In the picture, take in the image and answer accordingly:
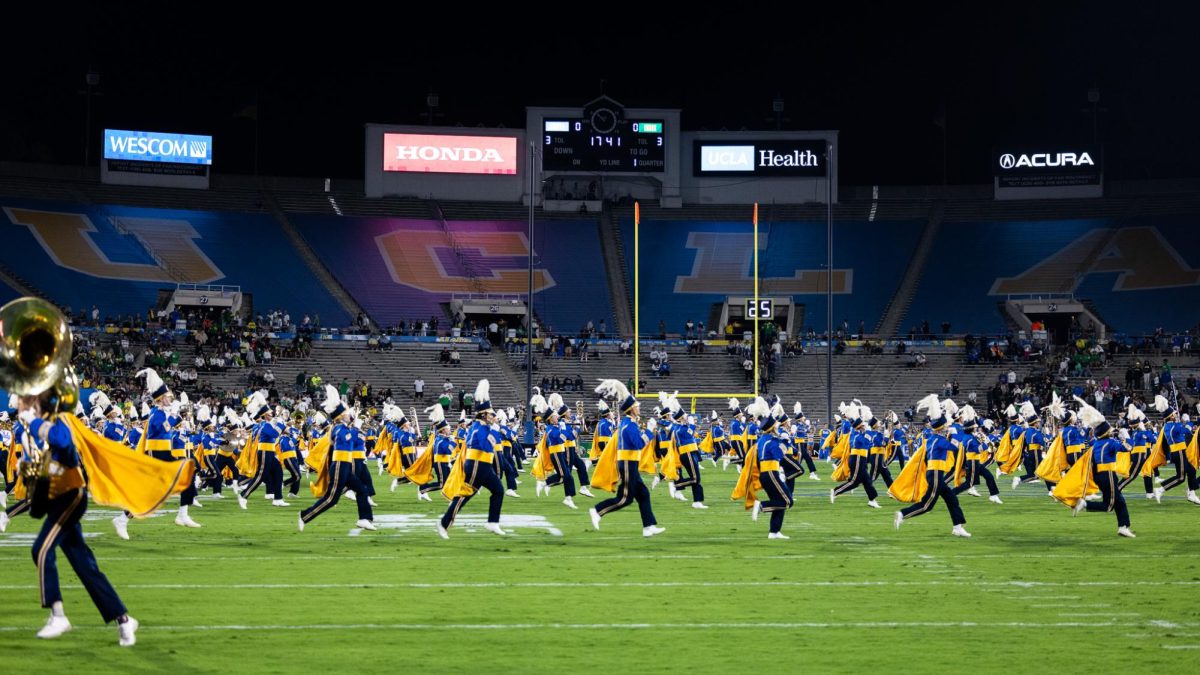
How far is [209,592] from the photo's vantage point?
1309 cm

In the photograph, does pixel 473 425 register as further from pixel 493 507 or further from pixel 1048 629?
pixel 1048 629

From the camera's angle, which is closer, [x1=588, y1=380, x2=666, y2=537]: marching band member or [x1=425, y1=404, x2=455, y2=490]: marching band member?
[x1=588, y1=380, x2=666, y2=537]: marching band member

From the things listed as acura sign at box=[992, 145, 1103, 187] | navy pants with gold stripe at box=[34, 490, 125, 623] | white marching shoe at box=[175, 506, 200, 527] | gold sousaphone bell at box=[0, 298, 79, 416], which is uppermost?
acura sign at box=[992, 145, 1103, 187]

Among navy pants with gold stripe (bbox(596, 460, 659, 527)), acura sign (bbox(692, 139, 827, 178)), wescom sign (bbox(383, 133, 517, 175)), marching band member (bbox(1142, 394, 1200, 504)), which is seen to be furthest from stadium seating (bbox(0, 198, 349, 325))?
navy pants with gold stripe (bbox(596, 460, 659, 527))

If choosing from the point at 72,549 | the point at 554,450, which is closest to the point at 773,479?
the point at 554,450

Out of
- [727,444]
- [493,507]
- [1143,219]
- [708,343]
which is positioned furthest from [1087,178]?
[493,507]

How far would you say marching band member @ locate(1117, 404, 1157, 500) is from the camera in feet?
83.1

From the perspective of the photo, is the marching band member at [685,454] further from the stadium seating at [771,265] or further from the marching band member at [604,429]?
the stadium seating at [771,265]

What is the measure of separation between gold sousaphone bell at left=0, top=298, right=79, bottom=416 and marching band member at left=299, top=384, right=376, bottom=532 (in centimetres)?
928

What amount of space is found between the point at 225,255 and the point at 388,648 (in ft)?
166

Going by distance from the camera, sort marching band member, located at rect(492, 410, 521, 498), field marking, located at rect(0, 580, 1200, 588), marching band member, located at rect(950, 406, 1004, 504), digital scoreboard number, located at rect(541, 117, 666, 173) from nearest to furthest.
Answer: field marking, located at rect(0, 580, 1200, 588) → marching band member, located at rect(950, 406, 1004, 504) → marching band member, located at rect(492, 410, 521, 498) → digital scoreboard number, located at rect(541, 117, 666, 173)

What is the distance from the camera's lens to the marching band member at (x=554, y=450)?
80.8 ft

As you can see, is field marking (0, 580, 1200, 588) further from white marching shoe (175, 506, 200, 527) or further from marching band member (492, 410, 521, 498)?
marching band member (492, 410, 521, 498)

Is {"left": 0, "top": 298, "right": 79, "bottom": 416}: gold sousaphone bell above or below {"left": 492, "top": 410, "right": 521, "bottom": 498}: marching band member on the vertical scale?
above
